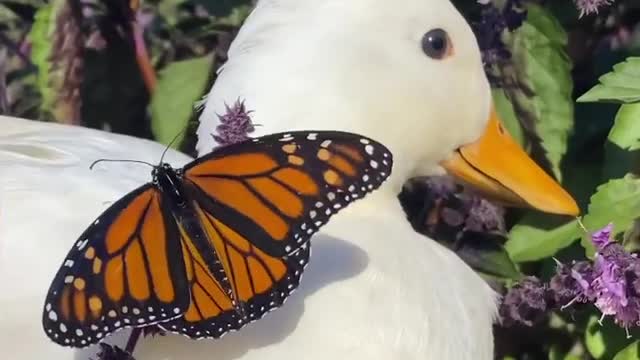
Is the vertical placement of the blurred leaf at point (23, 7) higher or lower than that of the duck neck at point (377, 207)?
lower

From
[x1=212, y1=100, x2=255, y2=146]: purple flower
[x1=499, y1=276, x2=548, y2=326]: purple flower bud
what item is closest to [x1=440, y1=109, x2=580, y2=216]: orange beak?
[x1=499, y1=276, x2=548, y2=326]: purple flower bud

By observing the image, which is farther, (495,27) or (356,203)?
(495,27)

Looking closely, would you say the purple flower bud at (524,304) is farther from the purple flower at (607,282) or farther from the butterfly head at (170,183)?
the butterfly head at (170,183)

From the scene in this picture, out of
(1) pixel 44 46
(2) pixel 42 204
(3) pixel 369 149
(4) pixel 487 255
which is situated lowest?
(4) pixel 487 255

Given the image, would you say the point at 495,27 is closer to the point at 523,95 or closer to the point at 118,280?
the point at 523,95

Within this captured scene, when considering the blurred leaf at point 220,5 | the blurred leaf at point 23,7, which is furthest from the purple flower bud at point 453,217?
the blurred leaf at point 23,7

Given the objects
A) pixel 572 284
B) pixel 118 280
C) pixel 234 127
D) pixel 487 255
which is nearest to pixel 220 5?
pixel 487 255
